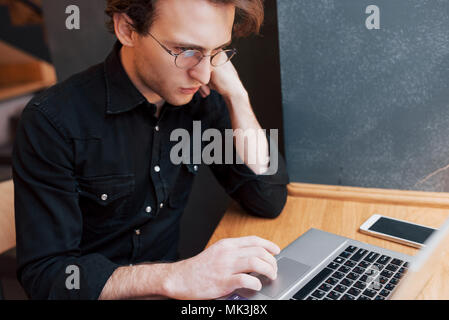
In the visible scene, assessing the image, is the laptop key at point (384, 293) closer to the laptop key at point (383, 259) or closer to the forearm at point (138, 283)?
the laptop key at point (383, 259)

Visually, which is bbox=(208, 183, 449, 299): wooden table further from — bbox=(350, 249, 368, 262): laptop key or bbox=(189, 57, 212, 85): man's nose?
bbox=(189, 57, 212, 85): man's nose

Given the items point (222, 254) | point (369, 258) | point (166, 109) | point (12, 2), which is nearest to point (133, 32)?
point (166, 109)

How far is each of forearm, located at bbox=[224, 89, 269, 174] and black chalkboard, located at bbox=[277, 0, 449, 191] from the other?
0.31 ft

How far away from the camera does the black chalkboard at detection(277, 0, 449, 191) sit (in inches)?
36.2

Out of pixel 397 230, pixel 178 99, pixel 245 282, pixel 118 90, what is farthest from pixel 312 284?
pixel 118 90

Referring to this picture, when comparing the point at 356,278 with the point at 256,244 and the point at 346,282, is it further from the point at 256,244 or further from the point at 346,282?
the point at 256,244

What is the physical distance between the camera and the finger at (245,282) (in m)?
0.71

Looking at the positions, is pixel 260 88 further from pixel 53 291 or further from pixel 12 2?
pixel 12 2

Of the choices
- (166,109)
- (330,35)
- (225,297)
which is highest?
(330,35)

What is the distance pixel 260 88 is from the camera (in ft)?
3.88

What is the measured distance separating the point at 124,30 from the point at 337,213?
2.28ft

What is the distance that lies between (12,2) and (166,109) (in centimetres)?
397

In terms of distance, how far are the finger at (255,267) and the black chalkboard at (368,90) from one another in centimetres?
46

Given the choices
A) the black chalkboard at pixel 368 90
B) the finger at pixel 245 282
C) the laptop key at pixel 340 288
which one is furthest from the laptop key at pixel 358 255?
the black chalkboard at pixel 368 90
